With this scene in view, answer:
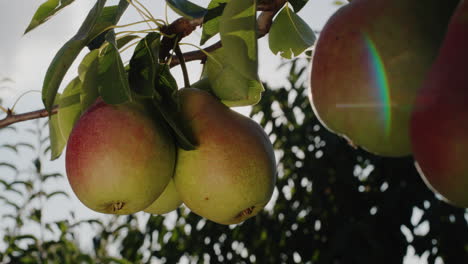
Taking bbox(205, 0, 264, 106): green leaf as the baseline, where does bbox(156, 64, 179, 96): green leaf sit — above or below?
below

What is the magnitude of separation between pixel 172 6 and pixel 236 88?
0.17m

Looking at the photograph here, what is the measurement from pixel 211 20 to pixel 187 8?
7cm

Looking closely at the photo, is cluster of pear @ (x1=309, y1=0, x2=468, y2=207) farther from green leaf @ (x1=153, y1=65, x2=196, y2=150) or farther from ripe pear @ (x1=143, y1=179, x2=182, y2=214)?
ripe pear @ (x1=143, y1=179, x2=182, y2=214)

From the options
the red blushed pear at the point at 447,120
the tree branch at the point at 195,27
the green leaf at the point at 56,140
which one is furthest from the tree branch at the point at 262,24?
the red blushed pear at the point at 447,120

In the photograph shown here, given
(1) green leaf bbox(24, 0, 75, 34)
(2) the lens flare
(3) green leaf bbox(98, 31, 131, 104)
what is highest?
(2) the lens flare

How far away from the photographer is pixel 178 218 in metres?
2.92

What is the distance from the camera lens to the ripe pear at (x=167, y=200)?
0.84 meters

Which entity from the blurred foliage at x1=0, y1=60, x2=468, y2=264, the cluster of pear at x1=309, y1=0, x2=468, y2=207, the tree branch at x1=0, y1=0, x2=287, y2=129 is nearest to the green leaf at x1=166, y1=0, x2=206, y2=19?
the tree branch at x1=0, y1=0, x2=287, y2=129

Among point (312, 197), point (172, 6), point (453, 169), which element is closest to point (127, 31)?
point (172, 6)

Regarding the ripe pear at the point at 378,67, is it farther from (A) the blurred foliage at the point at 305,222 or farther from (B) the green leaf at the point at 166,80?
(A) the blurred foliage at the point at 305,222

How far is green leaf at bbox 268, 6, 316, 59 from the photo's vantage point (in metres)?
0.93

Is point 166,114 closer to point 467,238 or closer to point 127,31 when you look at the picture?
point 127,31

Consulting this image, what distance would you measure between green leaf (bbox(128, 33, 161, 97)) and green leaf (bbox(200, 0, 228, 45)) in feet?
0.23

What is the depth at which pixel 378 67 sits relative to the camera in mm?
449
